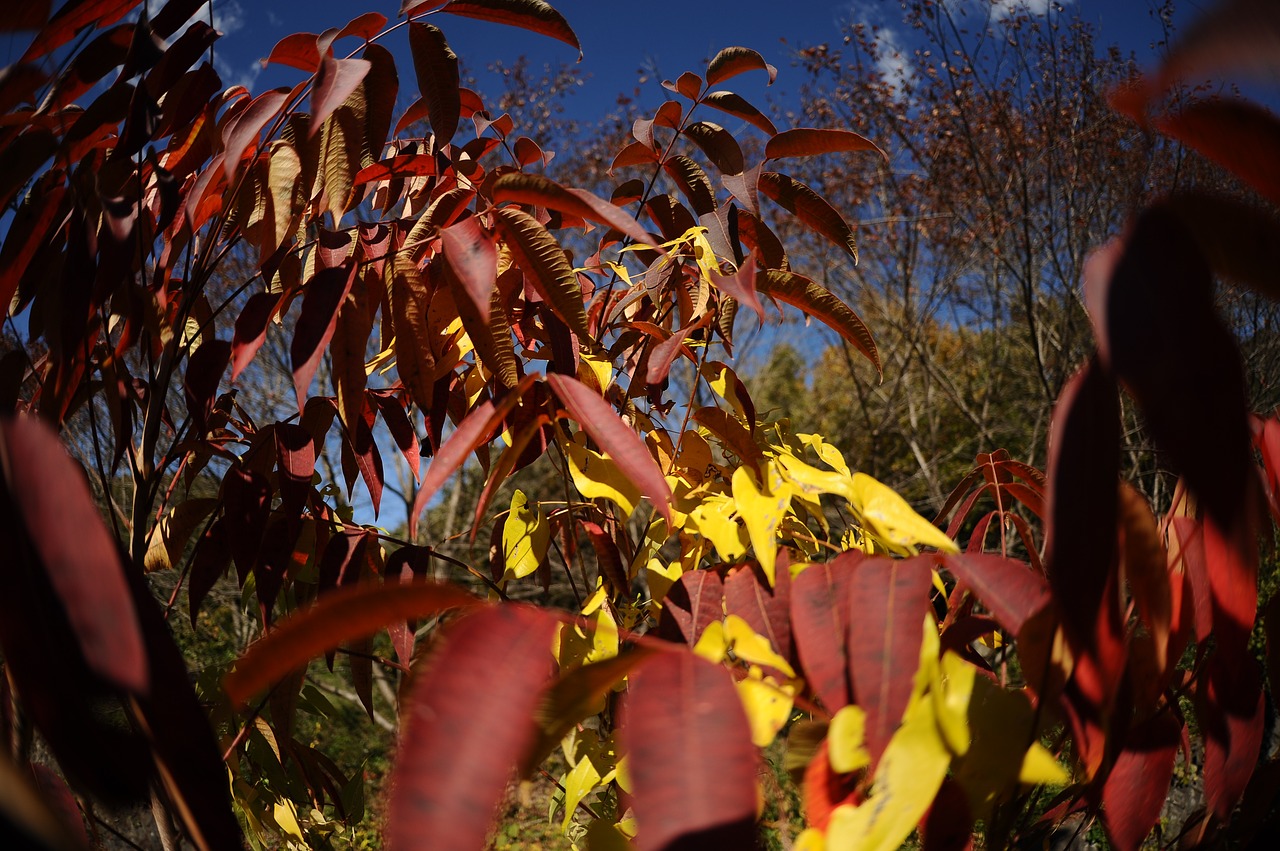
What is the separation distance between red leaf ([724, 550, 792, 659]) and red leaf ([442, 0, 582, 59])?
436 mm

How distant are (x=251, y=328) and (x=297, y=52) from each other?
253 millimetres

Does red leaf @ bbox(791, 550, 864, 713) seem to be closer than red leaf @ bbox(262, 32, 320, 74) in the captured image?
Yes

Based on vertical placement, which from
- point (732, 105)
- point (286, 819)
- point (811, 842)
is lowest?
point (286, 819)

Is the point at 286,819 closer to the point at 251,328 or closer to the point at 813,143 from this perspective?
the point at 251,328

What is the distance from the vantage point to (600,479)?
514mm

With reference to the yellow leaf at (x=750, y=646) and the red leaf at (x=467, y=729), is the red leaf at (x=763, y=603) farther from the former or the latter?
the red leaf at (x=467, y=729)

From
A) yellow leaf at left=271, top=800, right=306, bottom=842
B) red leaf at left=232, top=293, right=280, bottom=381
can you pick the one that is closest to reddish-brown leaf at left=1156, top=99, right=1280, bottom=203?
red leaf at left=232, top=293, right=280, bottom=381

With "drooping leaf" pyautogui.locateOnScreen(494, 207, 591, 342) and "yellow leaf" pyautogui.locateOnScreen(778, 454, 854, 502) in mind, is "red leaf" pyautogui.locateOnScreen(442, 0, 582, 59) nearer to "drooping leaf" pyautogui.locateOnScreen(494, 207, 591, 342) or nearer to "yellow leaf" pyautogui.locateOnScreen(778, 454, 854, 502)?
"drooping leaf" pyautogui.locateOnScreen(494, 207, 591, 342)

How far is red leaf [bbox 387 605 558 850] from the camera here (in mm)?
247

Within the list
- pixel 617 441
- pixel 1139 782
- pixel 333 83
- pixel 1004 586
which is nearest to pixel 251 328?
pixel 333 83

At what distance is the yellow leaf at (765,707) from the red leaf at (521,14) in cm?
50

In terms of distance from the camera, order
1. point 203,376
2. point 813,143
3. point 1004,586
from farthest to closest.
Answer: point 813,143
point 203,376
point 1004,586

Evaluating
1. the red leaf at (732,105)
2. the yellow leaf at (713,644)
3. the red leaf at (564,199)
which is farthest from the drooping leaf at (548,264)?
the red leaf at (732,105)

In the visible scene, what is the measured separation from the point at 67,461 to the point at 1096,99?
4.93m
